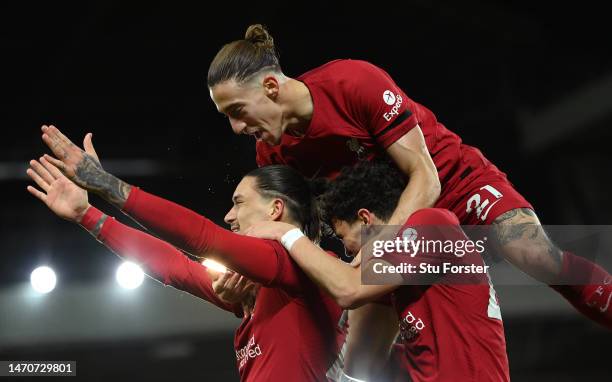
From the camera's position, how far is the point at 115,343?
4.84m

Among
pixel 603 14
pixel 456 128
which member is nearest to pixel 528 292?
pixel 456 128

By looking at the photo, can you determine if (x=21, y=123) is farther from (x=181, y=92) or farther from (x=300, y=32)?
(x=300, y=32)

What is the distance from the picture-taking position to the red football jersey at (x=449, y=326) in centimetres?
195

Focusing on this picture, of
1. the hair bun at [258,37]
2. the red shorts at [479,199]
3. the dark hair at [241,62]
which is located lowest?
the red shorts at [479,199]

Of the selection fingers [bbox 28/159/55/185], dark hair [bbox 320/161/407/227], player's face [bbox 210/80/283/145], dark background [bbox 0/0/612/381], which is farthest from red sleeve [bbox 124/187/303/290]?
dark background [bbox 0/0/612/381]

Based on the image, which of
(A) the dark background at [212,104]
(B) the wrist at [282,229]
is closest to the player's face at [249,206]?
(B) the wrist at [282,229]

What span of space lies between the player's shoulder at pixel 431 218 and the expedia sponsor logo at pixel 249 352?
467 millimetres

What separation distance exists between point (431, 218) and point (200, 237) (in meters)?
0.55

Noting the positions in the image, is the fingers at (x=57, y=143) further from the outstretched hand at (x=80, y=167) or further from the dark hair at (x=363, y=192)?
the dark hair at (x=363, y=192)

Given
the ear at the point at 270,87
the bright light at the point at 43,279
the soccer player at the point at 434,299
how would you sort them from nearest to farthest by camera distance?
the soccer player at the point at 434,299 → the ear at the point at 270,87 → the bright light at the point at 43,279

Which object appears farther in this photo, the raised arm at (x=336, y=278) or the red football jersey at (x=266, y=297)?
the raised arm at (x=336, y=278)

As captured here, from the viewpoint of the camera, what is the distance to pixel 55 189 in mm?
1970

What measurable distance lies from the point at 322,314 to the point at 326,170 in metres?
0.45

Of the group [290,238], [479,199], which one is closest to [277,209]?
[290,238]
